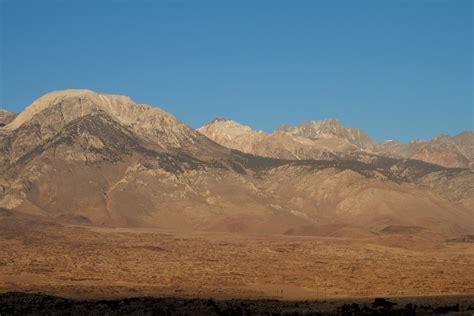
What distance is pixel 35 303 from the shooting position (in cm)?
3909

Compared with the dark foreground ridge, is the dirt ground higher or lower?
higher

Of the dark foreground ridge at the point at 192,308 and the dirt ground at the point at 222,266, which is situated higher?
the dirt ground at the point at 222,266

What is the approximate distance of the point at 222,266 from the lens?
8000 centimetres

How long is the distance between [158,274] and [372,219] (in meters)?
125

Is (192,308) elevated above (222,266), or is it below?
below

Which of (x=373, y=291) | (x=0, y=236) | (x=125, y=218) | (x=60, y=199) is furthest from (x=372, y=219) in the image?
(x=373, y=291)

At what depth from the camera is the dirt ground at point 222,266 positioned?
57.8 metres

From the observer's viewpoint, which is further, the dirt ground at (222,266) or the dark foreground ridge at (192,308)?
the dirt ground at (222,266)

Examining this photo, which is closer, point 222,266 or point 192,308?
point 192,308

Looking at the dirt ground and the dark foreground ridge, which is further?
the dirt ground

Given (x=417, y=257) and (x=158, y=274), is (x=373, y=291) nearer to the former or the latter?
(x=158, y=274)

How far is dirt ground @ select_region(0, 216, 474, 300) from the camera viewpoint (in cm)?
5784

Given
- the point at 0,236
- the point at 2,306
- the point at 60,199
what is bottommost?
the point at 2,306

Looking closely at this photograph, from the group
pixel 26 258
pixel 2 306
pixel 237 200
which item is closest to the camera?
pixel 2 306
